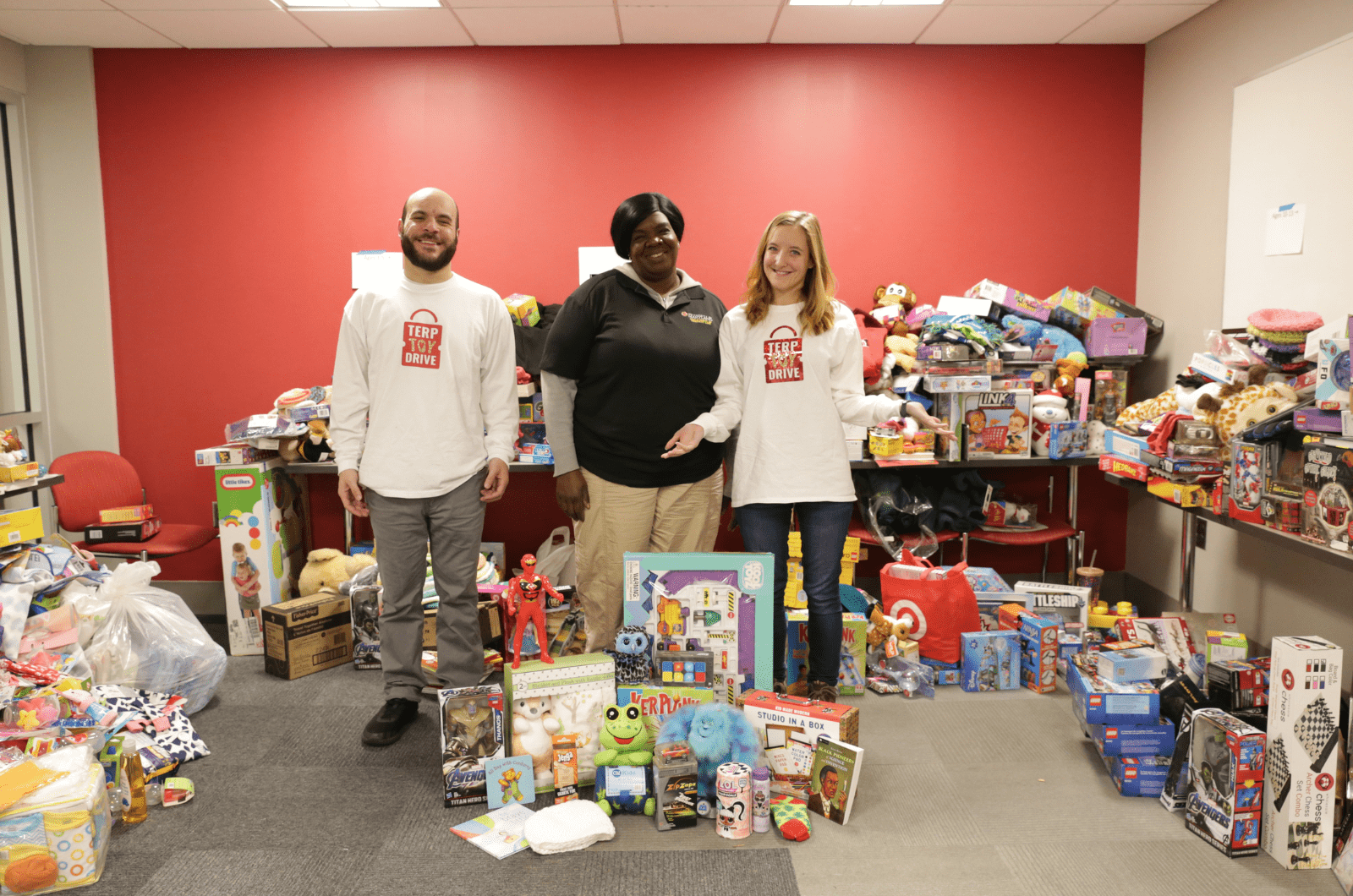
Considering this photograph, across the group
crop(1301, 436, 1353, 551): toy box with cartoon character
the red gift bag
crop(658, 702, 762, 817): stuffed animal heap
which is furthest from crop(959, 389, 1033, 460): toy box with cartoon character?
crop(658, 702, 762, 817): stuffed animal heap

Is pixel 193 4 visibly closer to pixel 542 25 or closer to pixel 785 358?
Answer: pixel 542 25

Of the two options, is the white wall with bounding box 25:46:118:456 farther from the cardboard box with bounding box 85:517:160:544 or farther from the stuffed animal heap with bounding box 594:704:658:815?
the stuffed animal heap with bounding box 594:704:658:815

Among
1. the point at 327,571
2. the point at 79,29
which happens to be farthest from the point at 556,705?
the point at 79,29

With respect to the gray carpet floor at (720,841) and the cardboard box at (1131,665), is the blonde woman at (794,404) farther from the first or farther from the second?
the cardboard box at (1131,665)

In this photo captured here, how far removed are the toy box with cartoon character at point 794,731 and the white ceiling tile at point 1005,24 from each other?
2.90 m

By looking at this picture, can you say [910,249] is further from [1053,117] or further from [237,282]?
[237,282]

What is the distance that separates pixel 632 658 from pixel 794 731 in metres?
0.49

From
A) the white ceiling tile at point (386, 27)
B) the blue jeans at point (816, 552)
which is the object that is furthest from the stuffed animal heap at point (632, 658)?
the white ceiling tile at point (386, 27)

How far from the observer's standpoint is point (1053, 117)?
13.4ft

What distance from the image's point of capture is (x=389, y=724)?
2.75 metres

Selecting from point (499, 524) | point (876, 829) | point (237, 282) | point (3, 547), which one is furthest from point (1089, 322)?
point (3, 547)

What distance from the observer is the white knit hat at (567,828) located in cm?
212

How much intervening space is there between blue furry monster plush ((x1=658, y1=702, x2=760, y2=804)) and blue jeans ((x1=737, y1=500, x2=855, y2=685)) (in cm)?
52

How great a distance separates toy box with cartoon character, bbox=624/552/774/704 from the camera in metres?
2.52
